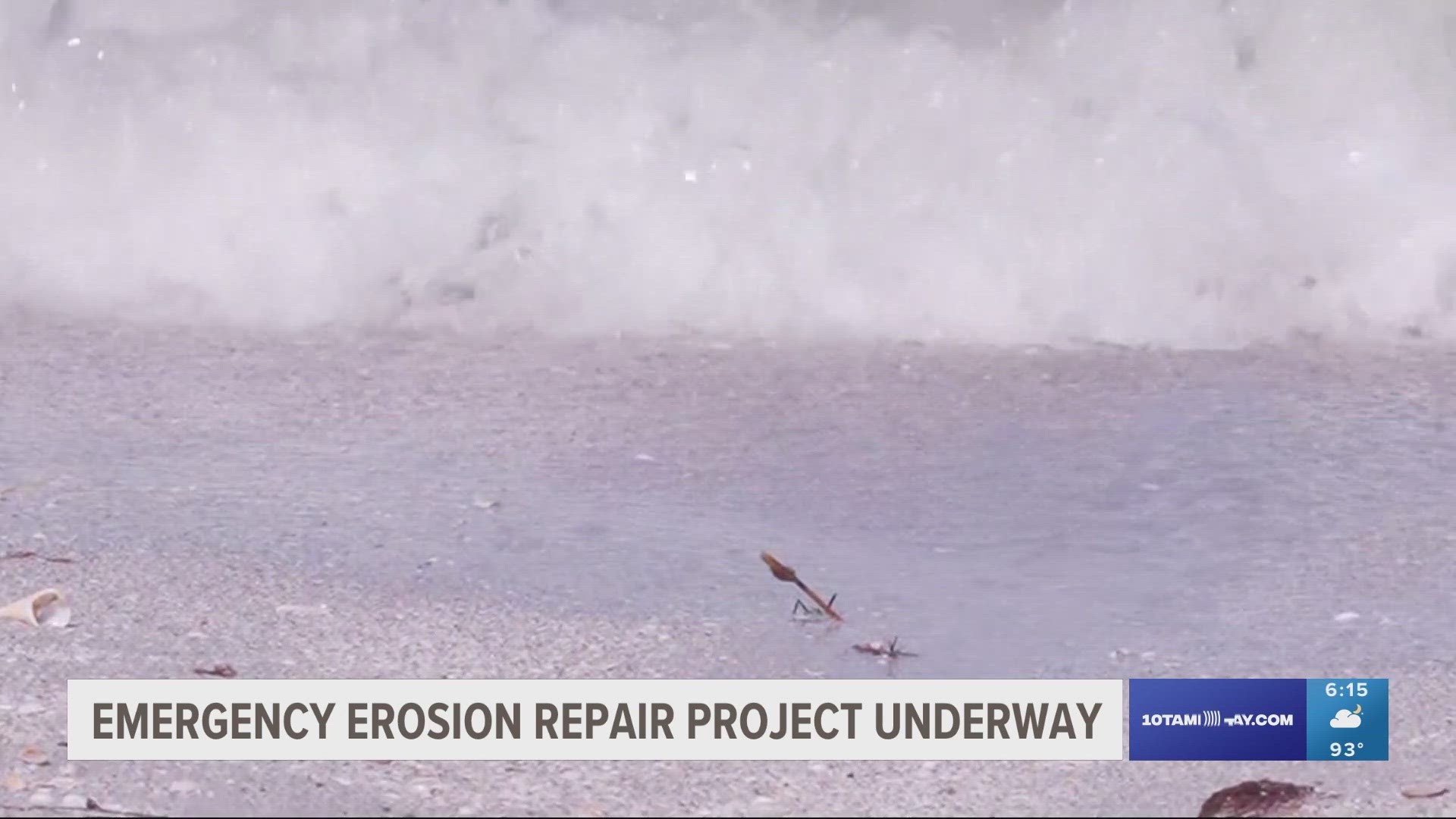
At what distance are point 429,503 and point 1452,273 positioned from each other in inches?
108

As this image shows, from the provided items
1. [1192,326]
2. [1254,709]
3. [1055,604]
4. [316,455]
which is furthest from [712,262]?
[1254,709]

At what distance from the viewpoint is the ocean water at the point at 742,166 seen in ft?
16.6

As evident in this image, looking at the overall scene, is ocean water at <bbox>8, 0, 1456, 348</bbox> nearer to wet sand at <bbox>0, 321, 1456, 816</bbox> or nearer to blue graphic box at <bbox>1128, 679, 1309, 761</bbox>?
wet sand at <bbox>0, 321, 1456, 816</bbox>

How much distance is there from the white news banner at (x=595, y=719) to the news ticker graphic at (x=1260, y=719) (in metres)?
0.05

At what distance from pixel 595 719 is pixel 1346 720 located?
3.32ft

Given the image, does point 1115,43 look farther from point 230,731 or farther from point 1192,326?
point 230,731

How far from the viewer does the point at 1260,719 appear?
2826 mm

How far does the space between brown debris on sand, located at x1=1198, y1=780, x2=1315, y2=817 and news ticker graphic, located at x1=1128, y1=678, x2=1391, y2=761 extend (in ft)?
0.35

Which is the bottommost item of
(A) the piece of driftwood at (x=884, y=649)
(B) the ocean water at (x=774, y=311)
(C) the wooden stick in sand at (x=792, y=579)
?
(A) the piece of driftwood at (x=884, y=649)

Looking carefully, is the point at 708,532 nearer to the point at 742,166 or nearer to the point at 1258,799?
the point at 1258,799

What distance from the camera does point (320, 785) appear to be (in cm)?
259

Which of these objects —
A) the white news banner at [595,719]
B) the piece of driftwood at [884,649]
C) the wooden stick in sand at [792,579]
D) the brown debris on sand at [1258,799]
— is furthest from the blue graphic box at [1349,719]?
the wooden stick in sand at [792,579]

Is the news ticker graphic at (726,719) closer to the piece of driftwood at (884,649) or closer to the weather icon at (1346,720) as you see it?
the weather icon at (1346,720)

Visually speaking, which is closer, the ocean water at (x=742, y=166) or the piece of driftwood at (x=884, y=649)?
the piece of driftwood at (x=884, y=649)
